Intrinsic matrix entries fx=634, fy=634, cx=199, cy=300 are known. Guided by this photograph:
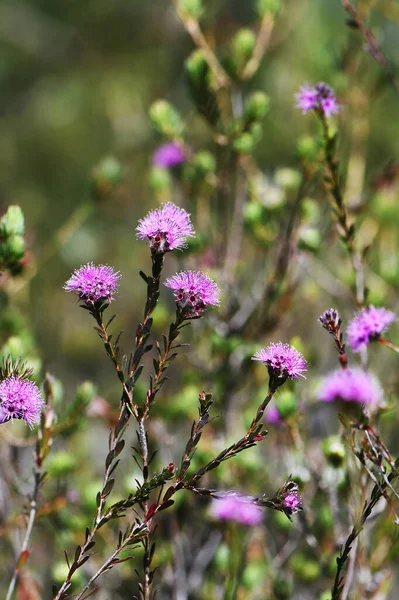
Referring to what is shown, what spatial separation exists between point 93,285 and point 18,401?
0.17 m

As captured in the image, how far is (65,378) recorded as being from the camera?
4.44 m

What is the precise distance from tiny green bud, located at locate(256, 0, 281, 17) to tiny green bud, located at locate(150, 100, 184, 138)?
37 cm

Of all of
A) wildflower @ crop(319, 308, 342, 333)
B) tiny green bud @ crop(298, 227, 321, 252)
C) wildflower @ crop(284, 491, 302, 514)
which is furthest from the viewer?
tiny green bud @ crop(298, 227, 321, 252)

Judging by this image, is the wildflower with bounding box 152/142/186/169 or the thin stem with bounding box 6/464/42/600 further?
the wildflower with bounding box 152/142/186/169

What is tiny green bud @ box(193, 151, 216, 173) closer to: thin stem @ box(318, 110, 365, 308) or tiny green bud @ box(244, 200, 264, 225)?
tiny green bud @ box(244, 200, 264, 225)

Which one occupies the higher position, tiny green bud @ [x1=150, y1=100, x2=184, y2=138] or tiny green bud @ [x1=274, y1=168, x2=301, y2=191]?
tiny green bud @ [x1=150, y1=100, x2=184, y2=138]

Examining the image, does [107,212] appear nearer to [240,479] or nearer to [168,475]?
[240,479]

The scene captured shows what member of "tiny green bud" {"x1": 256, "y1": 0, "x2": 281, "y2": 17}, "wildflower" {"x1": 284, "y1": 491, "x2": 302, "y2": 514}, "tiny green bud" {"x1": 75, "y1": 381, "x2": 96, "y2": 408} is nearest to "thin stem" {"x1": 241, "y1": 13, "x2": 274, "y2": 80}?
"tiny green bud" {"x1": 256, "y1": 0, "x2": 281, "y2": 17}

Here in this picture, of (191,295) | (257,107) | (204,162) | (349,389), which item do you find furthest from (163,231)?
(204,162)

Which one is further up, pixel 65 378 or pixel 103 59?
pixel 103 59

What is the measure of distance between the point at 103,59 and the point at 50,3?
4.35ft

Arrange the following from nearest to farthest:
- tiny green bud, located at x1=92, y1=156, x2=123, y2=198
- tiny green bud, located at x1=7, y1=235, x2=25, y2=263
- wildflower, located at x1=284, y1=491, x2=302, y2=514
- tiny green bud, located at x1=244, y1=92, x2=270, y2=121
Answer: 1. wildflower, located at x1=284, y1=491, x2=302, y2=514
2. tiny green bud, located at x1=7, y1=235, x2=25, y2=263
3. tiny green bud, located at x1=244, y1=92, x2=270, y2=121
4. tiny green bud, located at x1=92, y1=156, x2=123, y2=198

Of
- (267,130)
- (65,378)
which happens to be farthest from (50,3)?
(65,378)

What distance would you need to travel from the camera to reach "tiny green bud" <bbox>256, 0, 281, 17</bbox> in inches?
63.4
